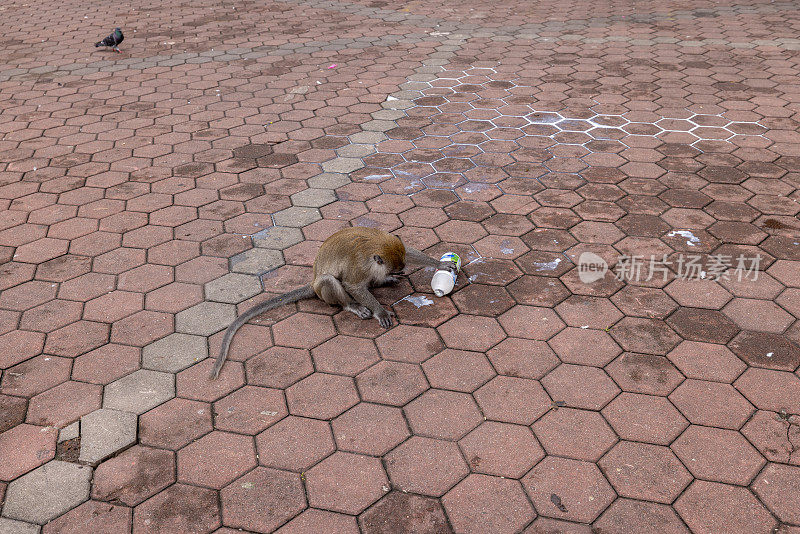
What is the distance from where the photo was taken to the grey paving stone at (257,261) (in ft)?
15.4

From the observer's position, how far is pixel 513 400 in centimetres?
349

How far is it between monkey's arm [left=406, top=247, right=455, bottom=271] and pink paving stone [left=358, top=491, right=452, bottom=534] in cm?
167

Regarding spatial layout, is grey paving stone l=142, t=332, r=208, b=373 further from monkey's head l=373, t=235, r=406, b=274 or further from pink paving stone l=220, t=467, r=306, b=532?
monkey's head l=373, t=235, r=406, b=274

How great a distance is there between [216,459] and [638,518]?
6.80ft

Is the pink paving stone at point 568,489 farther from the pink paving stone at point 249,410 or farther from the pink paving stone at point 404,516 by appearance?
the pink paving stone at point 249,410

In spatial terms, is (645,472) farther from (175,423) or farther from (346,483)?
(175,423)

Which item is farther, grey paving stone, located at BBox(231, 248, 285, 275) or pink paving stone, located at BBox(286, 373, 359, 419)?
grey paving stone, located at BBox(231, 248, 285, 275)

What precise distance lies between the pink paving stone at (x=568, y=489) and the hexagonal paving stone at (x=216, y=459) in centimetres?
143

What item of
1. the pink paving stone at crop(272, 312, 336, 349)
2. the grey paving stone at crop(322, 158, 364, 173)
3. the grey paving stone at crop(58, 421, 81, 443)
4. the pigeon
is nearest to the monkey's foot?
the pink paving stone at crop(272, 312, 336, 349)

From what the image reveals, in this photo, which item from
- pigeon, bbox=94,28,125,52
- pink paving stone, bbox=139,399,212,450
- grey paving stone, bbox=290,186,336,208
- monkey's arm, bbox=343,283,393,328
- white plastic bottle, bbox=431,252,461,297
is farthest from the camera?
pigeon, bbox=94,28,125,52

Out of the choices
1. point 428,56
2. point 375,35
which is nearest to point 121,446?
point 428,56

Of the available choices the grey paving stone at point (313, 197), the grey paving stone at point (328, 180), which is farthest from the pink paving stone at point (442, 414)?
the grey paving stone at point (328, 180)

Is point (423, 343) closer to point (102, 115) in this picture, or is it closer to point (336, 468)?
point (336, 468)

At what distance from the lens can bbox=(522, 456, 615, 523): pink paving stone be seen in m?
2.88
